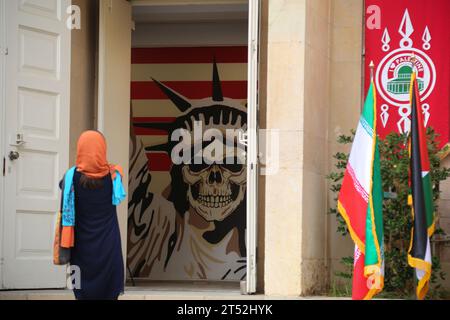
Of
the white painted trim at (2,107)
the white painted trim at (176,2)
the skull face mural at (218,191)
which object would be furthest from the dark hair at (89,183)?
the skull face mural at (218,191)

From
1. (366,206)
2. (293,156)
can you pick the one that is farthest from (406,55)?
(366,206)

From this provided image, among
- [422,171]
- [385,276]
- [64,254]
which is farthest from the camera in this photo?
[385,276]

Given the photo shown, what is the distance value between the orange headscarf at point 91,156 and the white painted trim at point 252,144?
2.24 metres

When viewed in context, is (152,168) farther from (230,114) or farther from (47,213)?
(47,213)

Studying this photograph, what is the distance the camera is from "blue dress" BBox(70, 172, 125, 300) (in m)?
7.55

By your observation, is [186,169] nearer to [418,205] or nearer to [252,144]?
[252,144]

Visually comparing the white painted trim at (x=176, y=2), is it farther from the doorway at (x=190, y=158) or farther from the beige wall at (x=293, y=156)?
the doorway at (x=190, y=158)

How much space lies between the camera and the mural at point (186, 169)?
1366cm

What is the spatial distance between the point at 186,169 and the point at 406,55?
4562 millimetres

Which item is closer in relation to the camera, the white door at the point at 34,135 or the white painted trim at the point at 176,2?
the white door at the point at 34,135

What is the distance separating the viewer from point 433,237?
31.3 feet

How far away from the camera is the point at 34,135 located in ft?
32.0
